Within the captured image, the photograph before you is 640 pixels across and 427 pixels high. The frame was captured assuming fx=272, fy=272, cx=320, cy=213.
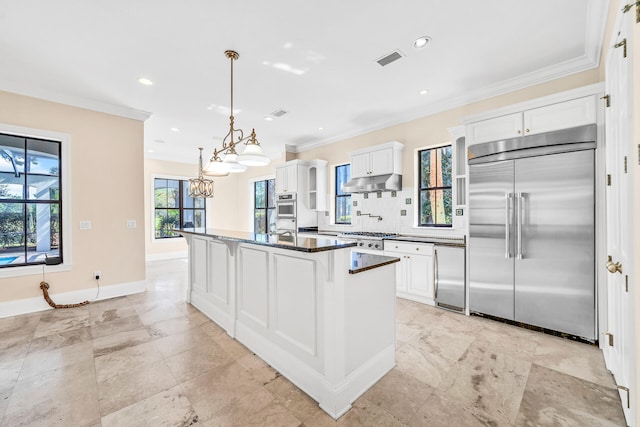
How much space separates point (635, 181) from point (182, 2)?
313 centimetres

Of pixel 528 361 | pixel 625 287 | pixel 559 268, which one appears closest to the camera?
pixel 625 287

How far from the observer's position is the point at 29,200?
142 inches

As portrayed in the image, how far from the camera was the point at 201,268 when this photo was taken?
138 inches

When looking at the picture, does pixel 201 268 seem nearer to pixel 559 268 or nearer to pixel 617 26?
pixel 559 268

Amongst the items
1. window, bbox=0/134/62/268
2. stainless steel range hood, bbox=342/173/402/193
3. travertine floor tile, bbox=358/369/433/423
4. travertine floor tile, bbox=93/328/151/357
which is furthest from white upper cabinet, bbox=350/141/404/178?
window, bbox=0/134/62/268

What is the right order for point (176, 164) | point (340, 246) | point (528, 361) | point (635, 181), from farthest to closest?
point (176, 164) < point (528, 361) < point (340, 246) < point (635, 181)

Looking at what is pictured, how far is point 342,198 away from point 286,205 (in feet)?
4.25

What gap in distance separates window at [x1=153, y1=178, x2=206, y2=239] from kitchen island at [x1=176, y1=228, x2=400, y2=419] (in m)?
5.78

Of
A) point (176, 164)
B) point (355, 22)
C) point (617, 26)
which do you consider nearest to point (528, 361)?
point (617, 26)

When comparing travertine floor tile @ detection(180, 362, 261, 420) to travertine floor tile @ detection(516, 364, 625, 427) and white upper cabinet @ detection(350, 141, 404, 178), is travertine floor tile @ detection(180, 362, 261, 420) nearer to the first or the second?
travertine floor tile @ detection(516, 364, 625, 427)

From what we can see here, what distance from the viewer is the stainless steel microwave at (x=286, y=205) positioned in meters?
6.01

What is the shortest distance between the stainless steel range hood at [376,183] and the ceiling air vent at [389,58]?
6.01 feet

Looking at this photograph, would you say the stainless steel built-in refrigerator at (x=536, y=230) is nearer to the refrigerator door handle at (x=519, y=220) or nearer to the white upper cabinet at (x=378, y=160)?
the refrigerator door handle at (x=519, y=220)

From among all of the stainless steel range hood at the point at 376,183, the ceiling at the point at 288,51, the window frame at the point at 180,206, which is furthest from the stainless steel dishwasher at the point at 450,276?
the window frame at the point at 180,206
